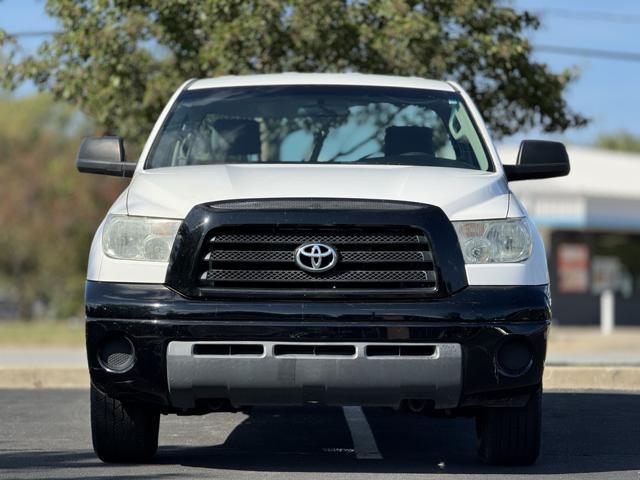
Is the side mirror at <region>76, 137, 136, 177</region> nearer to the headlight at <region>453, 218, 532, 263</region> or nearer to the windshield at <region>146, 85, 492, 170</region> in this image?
A: the windshield at <region>146, 85, 492, 170</region>

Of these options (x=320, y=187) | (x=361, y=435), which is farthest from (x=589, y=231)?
(x=320, y=187)

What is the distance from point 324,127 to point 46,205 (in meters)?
38.5

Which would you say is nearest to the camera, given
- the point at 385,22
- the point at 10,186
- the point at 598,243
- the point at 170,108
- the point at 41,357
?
the point at 170,108

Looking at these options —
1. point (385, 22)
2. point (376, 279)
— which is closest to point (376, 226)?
point (376, 279)

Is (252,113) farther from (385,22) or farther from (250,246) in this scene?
(385,22)

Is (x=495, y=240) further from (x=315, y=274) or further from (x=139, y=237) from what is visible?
(x=139, y=237)

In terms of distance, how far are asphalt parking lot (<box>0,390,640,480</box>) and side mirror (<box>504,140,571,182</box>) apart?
1.51 m

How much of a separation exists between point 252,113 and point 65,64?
7.00 m

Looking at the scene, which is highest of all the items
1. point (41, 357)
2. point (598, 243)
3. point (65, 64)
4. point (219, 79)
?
point (219, 79)

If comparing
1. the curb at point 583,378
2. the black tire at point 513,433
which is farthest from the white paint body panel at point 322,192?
the curb at point 583,378

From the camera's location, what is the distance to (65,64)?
14727 millimetres

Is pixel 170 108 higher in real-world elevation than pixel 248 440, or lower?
higher

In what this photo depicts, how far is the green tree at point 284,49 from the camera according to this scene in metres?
13.4

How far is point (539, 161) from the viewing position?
7762 mm
